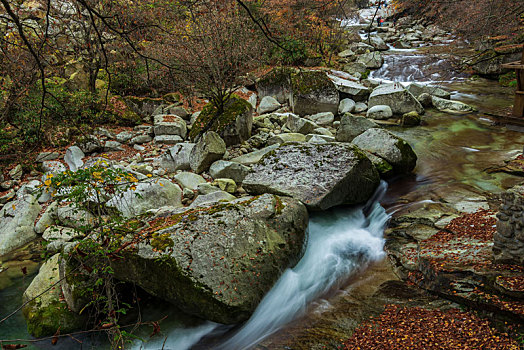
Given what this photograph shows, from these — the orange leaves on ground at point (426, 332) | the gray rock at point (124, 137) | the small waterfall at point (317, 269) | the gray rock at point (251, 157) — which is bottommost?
the small waterfall at point (317, 269)

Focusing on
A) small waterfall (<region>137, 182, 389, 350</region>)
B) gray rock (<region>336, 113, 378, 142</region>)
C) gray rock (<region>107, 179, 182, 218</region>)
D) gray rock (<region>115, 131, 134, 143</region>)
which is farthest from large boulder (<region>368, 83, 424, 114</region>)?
gray rock (<region>115, 131, 134, 143</region>)

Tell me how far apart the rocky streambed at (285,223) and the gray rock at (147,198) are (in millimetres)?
28

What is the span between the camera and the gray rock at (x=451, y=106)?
11133 mm

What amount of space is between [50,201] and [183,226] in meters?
4.50

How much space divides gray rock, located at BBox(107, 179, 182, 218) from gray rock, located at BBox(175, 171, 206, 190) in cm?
43

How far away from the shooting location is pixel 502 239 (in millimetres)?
3492

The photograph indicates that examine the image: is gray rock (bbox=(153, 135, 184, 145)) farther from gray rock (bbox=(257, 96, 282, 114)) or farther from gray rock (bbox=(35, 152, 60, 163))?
gray rock (bbox=(257, 96, 282, 114))

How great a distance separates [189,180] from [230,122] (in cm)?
223

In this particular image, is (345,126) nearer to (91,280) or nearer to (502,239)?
(502,239)

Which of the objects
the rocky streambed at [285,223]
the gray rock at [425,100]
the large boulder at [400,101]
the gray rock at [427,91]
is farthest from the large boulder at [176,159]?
the gray rock at [427,91]

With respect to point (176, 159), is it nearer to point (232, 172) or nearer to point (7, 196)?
point (232, 172)

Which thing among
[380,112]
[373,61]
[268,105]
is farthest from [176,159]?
[373,61]

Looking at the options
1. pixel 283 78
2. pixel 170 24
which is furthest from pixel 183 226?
pixel 170 24

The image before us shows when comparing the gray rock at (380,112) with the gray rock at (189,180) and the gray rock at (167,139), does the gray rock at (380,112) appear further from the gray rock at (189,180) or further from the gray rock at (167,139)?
the gray rock at (189,180)
